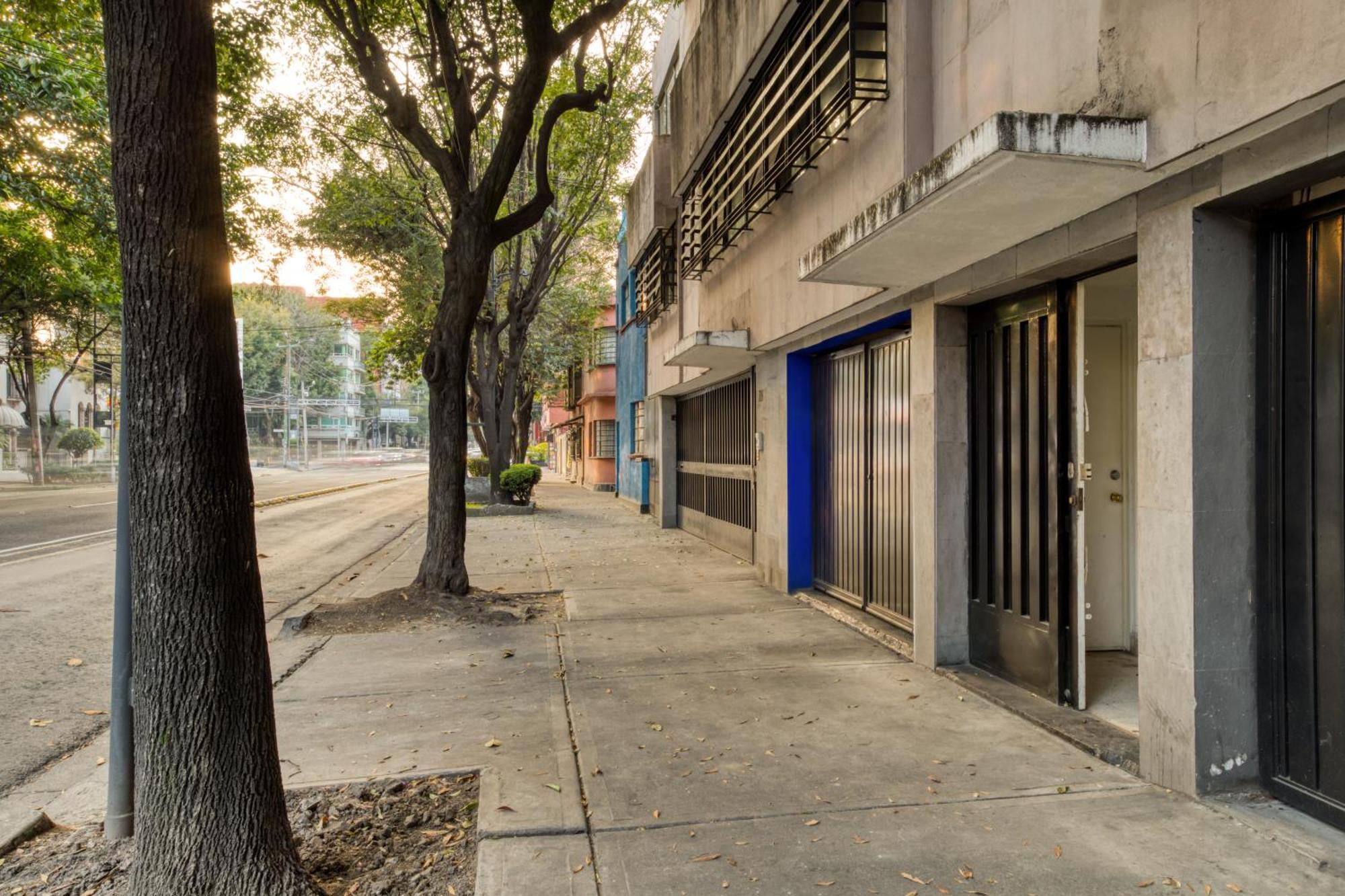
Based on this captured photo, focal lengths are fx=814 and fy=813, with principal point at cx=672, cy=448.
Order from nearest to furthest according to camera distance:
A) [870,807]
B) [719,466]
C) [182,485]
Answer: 1. [182,485]
2. [870,807]
3. [719,466]

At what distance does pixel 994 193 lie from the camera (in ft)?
12.0

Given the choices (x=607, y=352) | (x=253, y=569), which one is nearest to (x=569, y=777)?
(x=253, y=569)

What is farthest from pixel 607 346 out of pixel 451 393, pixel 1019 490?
pixel 1019 490

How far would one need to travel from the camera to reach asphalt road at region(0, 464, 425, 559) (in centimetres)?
1326

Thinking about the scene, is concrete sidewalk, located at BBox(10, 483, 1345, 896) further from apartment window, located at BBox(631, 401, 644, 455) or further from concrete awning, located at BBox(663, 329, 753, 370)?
apartment window, located at BBox(631, 401, 644, 455)

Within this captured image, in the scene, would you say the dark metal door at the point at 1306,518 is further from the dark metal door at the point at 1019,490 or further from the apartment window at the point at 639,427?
the apartment window at the point at 639,427

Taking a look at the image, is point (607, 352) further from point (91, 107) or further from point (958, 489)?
point (958, 489)

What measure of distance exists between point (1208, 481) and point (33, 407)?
38251 millimetres

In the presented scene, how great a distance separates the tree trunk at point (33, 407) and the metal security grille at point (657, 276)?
81.7 feet

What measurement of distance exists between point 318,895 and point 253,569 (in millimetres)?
1133

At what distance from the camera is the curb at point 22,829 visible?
128 inches

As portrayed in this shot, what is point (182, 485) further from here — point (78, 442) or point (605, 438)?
point (78, 442)

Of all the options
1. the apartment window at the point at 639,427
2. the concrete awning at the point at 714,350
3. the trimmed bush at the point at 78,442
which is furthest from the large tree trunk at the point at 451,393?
the trimmed bush at the point at 78,442

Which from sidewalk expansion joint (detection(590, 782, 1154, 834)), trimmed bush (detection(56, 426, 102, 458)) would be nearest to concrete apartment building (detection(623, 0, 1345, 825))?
sidewalk expansion joint (detection(590, 782, 1154, 834))
